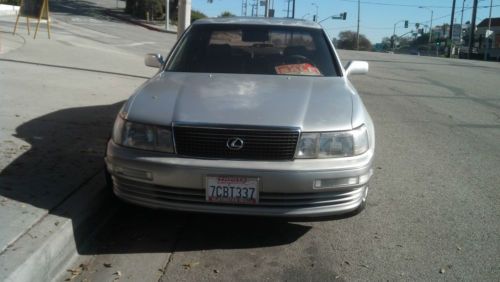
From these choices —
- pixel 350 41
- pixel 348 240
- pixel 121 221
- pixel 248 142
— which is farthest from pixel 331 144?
pixel 350 41

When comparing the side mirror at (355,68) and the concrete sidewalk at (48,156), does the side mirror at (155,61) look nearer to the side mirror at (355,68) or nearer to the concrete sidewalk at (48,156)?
the concrete sidewalk at (48,156)

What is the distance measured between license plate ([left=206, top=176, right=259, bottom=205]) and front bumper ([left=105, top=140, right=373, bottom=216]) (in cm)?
3

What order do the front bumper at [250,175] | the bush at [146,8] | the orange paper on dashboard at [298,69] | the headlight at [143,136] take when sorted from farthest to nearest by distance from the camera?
the bush at [146,8]
the orange paper on dashboard at [298,69]
the headlight at [143,136]
the front bumper at [250,175]

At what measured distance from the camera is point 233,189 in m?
3.47

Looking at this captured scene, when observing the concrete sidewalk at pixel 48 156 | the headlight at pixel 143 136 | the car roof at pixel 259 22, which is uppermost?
the car roof at pixel 259 22

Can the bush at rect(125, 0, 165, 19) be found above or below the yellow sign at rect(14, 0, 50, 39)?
above

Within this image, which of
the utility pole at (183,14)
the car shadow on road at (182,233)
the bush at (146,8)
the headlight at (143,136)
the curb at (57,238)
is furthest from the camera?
the bush at (146,8)

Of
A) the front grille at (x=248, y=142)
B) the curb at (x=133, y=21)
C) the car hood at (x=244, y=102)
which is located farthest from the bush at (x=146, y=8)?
the front grille at (x=248, y=142)

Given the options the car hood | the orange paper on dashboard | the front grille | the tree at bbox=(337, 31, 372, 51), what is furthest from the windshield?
the tree at bbox=(337, 31, 372, 51)

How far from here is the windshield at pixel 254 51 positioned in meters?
4.88

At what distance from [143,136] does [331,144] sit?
125cm

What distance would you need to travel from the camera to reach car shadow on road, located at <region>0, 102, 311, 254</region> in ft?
12.5

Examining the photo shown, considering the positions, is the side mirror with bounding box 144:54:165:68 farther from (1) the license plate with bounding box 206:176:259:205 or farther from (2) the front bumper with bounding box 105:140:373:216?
(1) the license plate with bounding box 206:176:259:205

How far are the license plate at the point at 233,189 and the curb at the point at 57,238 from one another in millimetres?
940
